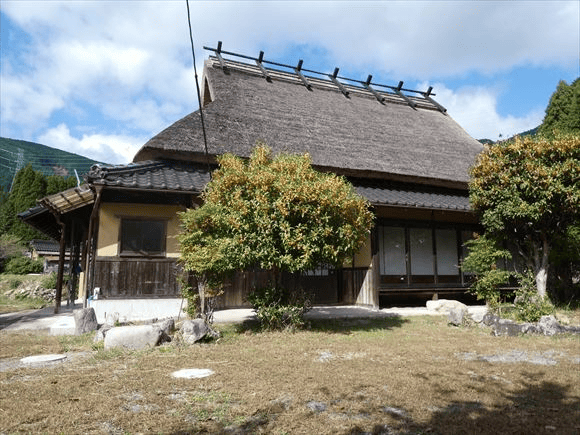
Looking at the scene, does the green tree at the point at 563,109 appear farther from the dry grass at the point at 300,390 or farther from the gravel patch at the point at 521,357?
the dry grass at the point at 300,390

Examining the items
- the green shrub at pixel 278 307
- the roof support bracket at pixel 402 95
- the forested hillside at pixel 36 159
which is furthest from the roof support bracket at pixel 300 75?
the forested hillside at pixel 36 159

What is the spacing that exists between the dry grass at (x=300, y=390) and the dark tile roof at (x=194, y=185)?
3408 mm

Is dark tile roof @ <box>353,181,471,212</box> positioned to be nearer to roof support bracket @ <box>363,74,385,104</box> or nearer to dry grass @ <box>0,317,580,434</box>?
dry grass @ <box>0,317,580,434</box>

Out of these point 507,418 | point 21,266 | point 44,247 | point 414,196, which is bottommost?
point 507,418

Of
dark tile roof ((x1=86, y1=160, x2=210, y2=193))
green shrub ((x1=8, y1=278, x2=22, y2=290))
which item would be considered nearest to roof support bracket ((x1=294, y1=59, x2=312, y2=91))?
dark tile roof ((x1=86, y1=160, x2=210, y2=193))

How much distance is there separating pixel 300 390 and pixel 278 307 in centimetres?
327

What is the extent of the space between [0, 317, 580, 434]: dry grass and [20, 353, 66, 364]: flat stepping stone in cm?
40

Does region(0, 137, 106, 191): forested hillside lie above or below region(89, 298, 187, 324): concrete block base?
above

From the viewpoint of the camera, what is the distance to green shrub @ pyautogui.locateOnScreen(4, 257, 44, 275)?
997 inches

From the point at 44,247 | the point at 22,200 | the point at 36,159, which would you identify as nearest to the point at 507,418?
the point at 44,247

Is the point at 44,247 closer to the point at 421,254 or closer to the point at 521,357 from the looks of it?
the point at 421,254

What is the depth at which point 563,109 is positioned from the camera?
1731 centimetres

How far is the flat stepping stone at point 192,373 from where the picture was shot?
4.52m

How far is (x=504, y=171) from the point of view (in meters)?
9.37
